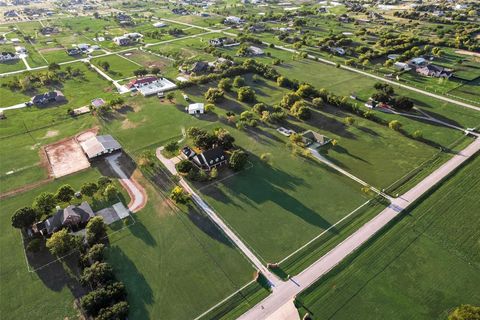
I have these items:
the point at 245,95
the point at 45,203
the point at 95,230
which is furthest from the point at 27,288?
the point at 245,95

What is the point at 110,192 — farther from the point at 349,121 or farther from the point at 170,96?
the point at 349,121

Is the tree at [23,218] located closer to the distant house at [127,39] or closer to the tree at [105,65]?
the tree at [105,65]

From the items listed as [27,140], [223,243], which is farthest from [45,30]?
[223,243]

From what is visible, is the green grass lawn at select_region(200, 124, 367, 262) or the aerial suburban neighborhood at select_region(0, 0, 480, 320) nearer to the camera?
the aerial suburban neighborhood at select_region(0, 0, 480, 320)

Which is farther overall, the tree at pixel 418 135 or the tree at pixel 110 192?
the tree at pixel 418 135

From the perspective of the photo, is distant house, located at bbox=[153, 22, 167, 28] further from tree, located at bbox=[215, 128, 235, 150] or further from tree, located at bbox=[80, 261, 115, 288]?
tree, located at bbox=[80, 261, 115, 288]

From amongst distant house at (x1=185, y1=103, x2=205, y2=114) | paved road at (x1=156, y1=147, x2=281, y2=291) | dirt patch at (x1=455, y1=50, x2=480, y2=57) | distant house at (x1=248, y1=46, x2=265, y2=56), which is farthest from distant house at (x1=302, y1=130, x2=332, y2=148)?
dirt patch at (x1=455, y1=50, x2=480, y2=57)

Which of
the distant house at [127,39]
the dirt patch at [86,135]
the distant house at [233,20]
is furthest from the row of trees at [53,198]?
the distant house at [233,20]
